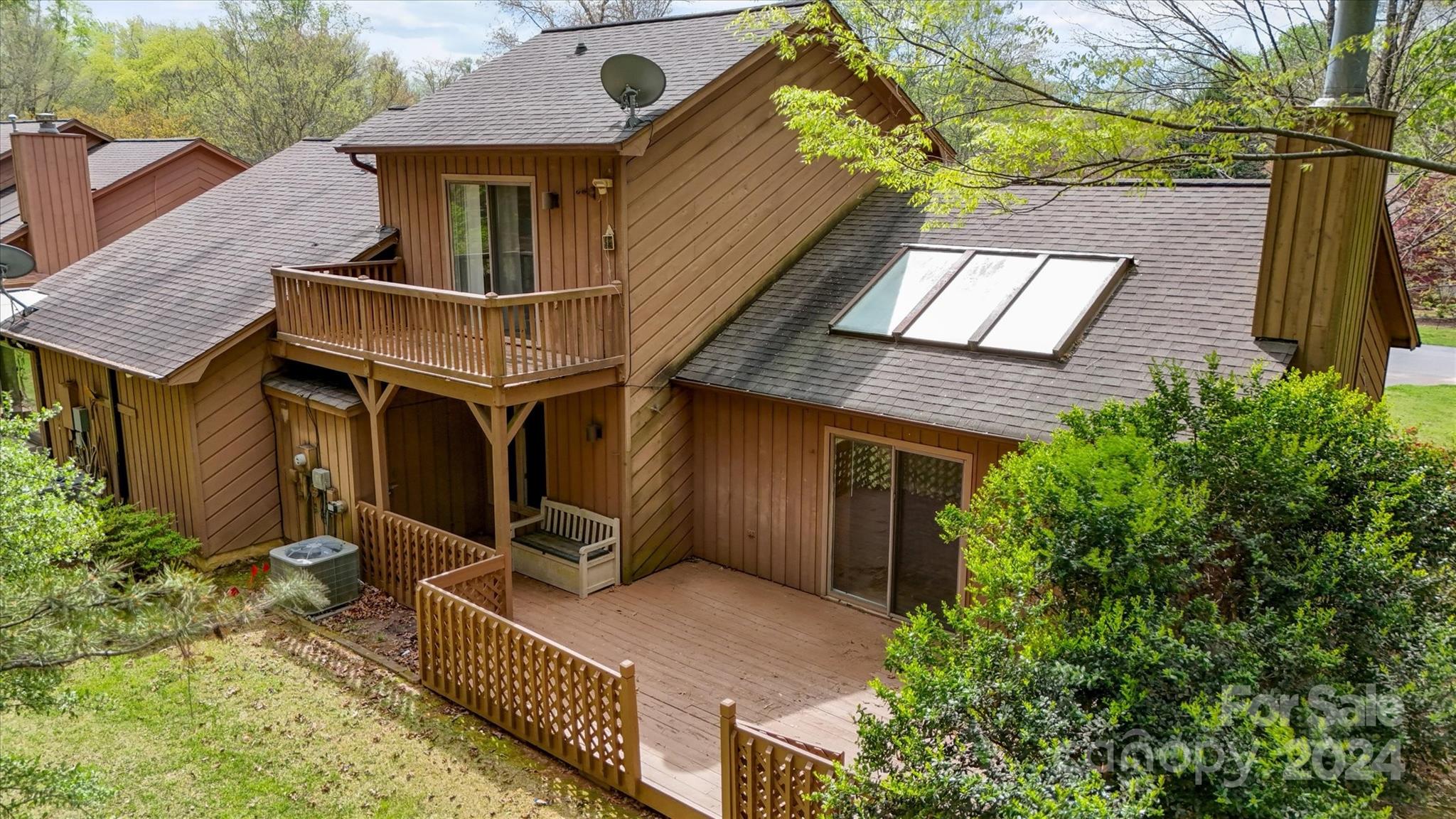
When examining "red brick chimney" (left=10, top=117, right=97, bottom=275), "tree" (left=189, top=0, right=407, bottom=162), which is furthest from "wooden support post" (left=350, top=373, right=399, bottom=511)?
"tree" (left=189, top=0, right=407, bottom=162)

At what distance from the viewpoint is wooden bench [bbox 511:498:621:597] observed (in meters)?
10.6

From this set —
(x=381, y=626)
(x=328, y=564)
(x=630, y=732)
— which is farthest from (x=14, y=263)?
(x=630, y=732)

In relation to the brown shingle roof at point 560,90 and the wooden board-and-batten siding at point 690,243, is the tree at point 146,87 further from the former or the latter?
the wooden board-and-batten siding at point 690,243

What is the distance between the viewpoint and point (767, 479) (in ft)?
35.2

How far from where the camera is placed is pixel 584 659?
7281 mm

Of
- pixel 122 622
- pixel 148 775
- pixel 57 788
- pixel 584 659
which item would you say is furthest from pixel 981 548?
pixel 148 775

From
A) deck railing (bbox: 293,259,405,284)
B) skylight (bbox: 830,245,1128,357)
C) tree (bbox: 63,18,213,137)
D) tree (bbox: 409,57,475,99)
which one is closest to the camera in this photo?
skylight (bbox: 830,245,1128,357)

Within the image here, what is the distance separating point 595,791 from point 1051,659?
395 cm

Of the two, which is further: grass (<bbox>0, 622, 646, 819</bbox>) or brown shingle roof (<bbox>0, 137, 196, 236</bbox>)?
brown shingle roof (<bbox>0, 137, 196, 236</bbox>)

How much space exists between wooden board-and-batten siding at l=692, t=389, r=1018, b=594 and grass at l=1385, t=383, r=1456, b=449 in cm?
1072

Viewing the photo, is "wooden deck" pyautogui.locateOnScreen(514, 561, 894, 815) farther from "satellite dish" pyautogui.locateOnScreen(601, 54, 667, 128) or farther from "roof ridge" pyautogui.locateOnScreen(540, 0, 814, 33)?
"roof ridge" pyautogui.locateOnScreen(540, 0, 814, 33)

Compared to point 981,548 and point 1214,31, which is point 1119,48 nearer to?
point 1214,31

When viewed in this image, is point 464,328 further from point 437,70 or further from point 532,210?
point 437,70

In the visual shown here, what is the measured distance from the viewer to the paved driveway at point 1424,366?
20766 millimetres
